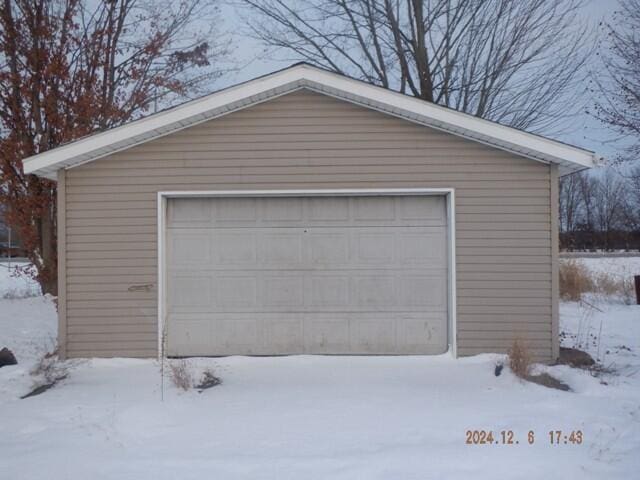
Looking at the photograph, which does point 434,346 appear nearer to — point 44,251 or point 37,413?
point 37,413

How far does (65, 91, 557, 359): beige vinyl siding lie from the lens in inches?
310

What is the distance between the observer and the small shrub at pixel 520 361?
6.94 meters

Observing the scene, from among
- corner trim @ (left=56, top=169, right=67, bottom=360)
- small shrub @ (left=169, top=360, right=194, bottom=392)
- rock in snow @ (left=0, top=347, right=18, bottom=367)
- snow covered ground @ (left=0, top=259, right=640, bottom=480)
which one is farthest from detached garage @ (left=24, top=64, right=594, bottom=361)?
small shrub @ (left=169, top=360, right=194, bottom=392)

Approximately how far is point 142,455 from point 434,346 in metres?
4.52

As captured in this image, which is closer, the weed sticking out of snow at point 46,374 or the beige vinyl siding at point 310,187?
the weed sticking out of snow at point 46,374

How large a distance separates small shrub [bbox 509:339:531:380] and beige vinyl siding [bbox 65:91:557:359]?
2.64 feet

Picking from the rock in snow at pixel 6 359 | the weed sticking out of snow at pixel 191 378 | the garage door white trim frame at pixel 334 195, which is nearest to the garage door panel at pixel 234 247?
the garage door white trim frame at pixel 334 195

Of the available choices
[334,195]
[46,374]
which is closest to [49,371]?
[46,374]

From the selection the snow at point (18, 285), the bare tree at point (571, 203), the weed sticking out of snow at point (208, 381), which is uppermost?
the bare tree at point (571, 203)

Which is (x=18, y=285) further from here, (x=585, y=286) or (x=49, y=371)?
(x=585, y=286)

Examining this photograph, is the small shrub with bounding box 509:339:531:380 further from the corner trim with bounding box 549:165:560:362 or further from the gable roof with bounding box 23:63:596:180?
the gable roof with bounding box 23:63:596:180

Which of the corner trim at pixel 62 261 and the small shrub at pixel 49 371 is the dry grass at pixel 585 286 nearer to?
the corner trim at pixel 62 261

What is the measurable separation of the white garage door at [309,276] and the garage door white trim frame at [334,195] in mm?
111

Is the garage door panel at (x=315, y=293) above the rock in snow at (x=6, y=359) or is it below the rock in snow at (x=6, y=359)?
above
